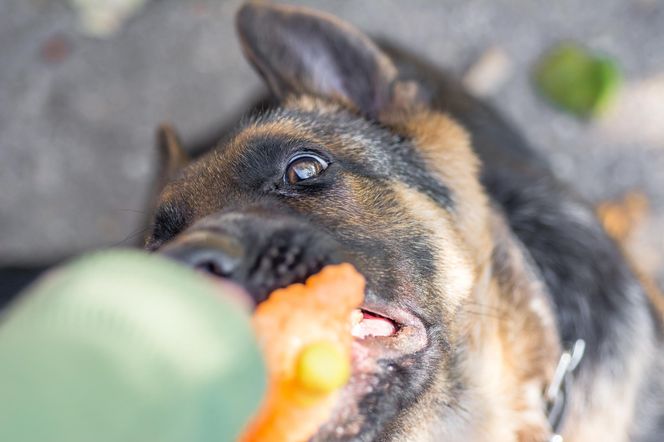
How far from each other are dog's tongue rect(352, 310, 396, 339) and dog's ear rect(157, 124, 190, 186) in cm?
125

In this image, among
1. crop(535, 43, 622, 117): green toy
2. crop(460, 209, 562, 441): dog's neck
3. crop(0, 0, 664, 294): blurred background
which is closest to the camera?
crop(460, 209, 562, 441): dog's neck

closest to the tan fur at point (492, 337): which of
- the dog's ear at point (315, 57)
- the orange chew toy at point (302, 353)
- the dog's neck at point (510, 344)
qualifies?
the dog's neck at point (510, 344)

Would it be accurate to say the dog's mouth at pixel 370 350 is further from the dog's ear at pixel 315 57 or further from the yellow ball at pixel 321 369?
the dog's ear at pixel 315 57

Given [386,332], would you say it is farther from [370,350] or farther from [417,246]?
[417,246]

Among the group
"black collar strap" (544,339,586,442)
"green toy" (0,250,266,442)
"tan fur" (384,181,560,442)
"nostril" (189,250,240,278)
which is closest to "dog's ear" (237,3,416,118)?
"tan fur" (384,181,560,442)

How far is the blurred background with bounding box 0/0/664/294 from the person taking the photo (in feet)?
14.0

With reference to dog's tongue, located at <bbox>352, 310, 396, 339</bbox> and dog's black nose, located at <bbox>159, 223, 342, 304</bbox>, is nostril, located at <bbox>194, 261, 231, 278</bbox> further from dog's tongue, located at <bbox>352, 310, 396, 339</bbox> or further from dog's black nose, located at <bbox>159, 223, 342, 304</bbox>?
dog's tongue, located at <bbox>352, 310, 396, 339</bbox>

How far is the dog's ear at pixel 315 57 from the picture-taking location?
2.70 m

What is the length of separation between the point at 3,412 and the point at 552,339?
2.29m

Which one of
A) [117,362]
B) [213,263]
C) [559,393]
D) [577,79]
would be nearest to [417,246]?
[213,263]

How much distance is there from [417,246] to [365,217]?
8.4 inches

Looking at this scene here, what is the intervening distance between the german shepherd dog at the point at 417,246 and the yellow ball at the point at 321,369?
0.20 metres

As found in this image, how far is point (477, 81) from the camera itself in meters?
4.43

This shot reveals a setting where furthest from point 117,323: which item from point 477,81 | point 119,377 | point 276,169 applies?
point 477,81
